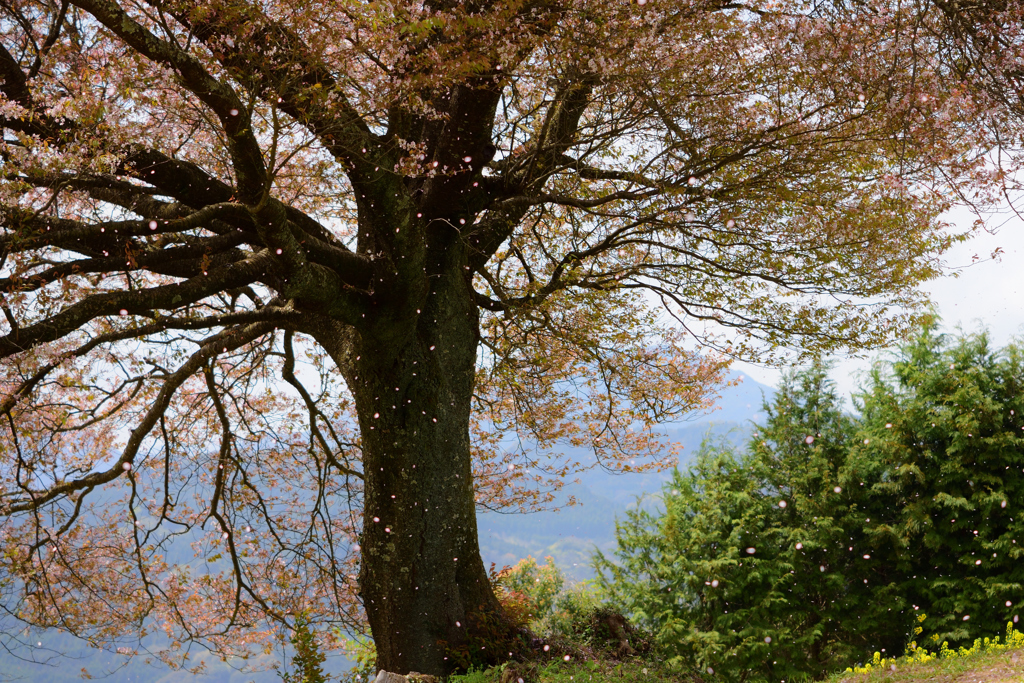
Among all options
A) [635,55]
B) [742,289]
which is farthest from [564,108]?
[742,289]

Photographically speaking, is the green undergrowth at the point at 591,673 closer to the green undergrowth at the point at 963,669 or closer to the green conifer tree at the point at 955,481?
the green undergrowth at the point at 963,669

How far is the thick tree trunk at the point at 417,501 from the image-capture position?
6.39 m

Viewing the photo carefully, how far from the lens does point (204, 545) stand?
34.6ft

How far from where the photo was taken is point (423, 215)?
Answer: 6.95 meters

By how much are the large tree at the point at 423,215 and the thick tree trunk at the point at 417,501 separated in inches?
1.2

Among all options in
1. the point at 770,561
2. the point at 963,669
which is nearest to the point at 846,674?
the point at 963,669

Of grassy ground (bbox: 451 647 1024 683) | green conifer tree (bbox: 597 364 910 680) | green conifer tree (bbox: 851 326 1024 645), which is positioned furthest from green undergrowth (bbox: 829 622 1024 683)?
green conifer tree (bbox: 597 364 910 680)

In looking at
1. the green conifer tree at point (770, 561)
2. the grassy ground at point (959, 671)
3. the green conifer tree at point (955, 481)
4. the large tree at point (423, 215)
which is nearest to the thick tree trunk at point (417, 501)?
the large tree at point (423, 215)

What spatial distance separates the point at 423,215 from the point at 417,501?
9.07 feet

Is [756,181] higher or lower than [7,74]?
lower

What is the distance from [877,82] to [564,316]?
4251 mm

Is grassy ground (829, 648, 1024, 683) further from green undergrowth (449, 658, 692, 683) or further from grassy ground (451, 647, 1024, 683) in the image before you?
green undergrowth (449, 658, 692, 683)

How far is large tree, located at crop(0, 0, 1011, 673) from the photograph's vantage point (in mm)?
4996

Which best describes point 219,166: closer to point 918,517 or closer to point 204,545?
point 204,545
